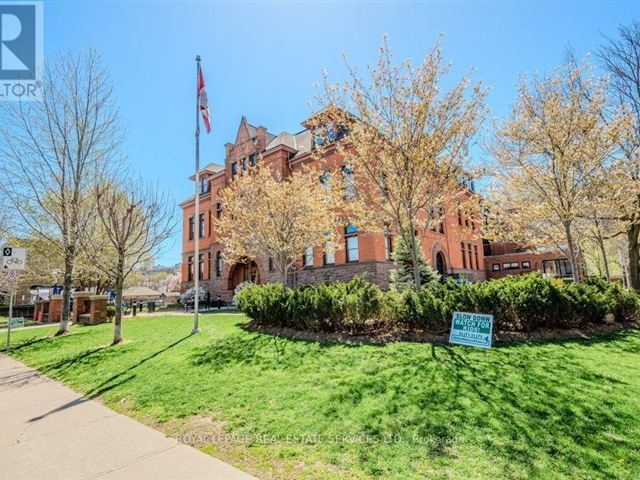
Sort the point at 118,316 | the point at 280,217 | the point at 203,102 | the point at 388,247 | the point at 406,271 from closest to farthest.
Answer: the point at 118,316, the point at 203,102, the point at 280,217, the point at 406,271, the point at 388,247

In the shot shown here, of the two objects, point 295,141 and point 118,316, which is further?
point 295,141

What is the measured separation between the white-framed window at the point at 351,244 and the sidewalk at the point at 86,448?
57.4 ft

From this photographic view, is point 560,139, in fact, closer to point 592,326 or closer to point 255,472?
point 592,326

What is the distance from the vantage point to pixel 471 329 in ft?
24.2

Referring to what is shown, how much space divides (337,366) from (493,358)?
292 centimetres

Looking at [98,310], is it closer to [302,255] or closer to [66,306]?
[66,306]

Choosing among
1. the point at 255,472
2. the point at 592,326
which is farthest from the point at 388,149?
the point at 255,472

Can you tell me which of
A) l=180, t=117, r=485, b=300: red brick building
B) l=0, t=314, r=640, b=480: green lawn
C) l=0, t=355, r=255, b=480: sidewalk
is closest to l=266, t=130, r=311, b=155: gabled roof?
l=180, t=117, r=485, b=300: red brick building

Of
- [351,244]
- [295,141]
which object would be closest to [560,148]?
[351,244]

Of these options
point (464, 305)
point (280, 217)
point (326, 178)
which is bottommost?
point (464, 305)

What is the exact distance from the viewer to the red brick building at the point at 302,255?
71.8 ft

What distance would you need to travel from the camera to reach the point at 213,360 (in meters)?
→ 8.02

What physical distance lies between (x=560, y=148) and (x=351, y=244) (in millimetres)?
13325

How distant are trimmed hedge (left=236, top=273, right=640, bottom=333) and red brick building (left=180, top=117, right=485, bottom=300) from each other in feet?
35.0
